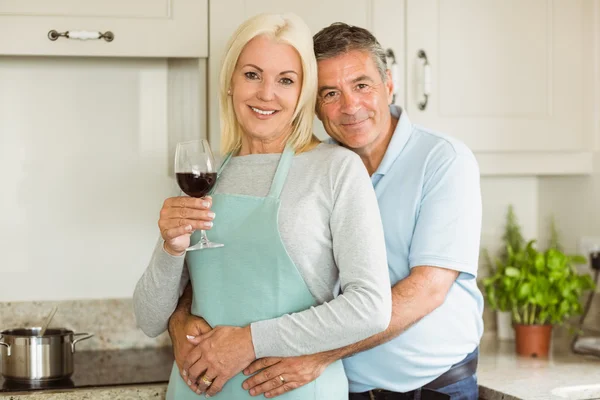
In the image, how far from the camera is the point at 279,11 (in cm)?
220

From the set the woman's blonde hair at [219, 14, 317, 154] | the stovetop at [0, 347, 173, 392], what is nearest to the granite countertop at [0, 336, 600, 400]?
the stovetop at [0, 347, 173, 392]

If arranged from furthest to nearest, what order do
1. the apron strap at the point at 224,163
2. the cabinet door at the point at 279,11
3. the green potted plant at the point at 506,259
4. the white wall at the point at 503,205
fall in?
1. the white wall at the point at 503,205
2. the green potted plant at the point at 506,259
3. the cabinet door at the point at 279,11
4. the apron strap at the point at 224,163

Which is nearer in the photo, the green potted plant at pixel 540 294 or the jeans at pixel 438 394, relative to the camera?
the jeans at pixel 438 394

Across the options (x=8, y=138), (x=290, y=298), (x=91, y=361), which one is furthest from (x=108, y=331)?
(x=290, y=298)

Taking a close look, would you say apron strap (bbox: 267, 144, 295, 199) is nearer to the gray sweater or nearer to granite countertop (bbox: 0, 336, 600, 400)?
the gray sweater

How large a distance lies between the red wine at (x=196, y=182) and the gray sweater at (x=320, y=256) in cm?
14

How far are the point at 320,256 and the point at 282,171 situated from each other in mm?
178

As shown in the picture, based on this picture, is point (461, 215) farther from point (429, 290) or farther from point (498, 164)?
point (498, 164)

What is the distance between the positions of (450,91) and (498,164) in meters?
0.26

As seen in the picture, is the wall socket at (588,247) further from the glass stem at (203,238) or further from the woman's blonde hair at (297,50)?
the glass stem at (203,238)

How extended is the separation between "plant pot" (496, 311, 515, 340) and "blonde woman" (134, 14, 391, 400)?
4.05 feet

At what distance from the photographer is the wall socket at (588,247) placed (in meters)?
2.58

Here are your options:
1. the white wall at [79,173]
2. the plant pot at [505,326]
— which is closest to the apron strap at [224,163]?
the white wall at [79,173]

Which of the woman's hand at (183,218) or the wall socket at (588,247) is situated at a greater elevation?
the woman's hand at (183,218)
